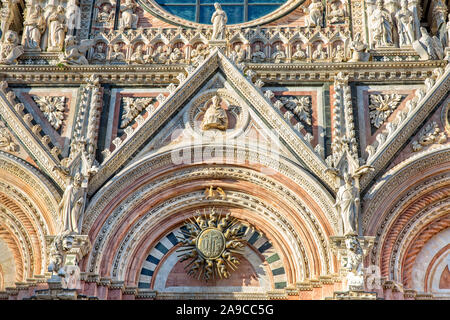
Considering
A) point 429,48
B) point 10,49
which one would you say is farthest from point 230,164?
point 10,49

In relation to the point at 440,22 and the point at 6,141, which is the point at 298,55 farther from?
the point at 6,141

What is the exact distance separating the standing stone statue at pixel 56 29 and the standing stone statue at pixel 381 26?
676 centimetres

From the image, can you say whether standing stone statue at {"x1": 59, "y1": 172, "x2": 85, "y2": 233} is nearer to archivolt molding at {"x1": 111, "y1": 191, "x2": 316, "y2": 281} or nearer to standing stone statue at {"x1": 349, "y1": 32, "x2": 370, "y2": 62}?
archivolt molding at {"x1": 111, "y1": 191, "x2": 316, "y2": 281}

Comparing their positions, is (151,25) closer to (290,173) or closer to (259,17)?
(259,17)

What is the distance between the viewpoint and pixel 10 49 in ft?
61.4

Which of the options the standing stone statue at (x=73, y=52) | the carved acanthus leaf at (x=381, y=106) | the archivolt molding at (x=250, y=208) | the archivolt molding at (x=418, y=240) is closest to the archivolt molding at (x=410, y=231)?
the archivolt molding at (x=418, y=240)

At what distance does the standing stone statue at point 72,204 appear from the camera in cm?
1612

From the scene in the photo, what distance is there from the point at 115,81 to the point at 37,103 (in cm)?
168

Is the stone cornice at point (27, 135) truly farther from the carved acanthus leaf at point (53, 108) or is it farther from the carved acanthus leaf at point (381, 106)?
the carved acanthus leaf at point (381, 106)

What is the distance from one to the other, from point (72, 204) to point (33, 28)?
4961mm

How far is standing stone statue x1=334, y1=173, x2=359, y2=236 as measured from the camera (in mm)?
15891

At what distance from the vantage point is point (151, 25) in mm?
19875

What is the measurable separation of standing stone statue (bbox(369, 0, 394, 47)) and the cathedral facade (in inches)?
1.4

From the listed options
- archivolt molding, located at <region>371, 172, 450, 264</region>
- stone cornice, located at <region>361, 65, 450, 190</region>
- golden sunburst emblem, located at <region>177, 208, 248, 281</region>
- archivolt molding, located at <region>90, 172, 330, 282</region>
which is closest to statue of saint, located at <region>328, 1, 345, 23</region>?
stone cornice, located at <region>361, 65, 450, 190</region>
